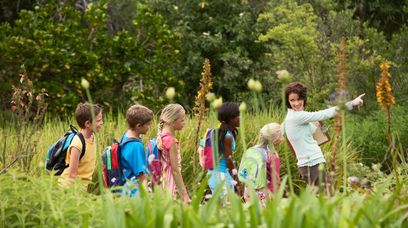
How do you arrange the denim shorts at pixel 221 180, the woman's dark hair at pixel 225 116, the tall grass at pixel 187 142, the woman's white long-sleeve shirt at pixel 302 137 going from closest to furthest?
1. the denim shorts at pixel 221 180
2. the woman's dark hair at pixel 225 116
3. the woman's white long-sleeve shirt at pixel 302 137
4. the tall grass at pixel 187 142

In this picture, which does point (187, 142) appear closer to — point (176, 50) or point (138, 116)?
point (138, 116)

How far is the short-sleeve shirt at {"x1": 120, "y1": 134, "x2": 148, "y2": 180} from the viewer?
6801 mm

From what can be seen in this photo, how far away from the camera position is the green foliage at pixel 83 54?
50.7ft

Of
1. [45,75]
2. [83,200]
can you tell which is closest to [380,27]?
[45,75]

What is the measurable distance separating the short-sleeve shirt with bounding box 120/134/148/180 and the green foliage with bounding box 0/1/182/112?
8.46m

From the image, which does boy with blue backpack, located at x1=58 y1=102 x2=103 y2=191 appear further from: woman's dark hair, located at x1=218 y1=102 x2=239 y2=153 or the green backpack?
the green backpack

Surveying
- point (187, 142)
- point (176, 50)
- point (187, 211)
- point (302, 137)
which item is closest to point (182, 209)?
point (187, 211)

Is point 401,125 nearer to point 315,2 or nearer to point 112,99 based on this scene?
point 315,2

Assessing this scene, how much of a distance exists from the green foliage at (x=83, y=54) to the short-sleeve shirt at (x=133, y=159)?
846 centimetres

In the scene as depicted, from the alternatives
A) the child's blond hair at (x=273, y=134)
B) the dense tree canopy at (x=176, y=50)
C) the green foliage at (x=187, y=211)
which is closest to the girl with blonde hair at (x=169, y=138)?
the child's blond hair at (x=273, y=134)

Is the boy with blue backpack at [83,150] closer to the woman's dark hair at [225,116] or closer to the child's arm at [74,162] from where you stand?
the child's arm at [74,162]

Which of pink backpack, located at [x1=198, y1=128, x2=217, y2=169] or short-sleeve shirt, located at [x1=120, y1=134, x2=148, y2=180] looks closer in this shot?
short-sleeve shirt, located at [x1=120, y1=134, x2=148, y2=180]

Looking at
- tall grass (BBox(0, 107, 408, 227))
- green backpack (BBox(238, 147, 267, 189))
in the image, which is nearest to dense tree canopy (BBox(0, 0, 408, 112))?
green backpack (BBox(238, 147, 267, 189))

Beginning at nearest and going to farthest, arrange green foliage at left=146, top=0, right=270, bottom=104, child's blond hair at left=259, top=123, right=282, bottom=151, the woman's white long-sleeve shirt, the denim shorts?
the denim shorts → child's blond hair at left=259, top=123, right=282, bottom=151 → the woman's white long-sleeve shirt → green foliage at left=146, top=0, right=270, bottom=104
